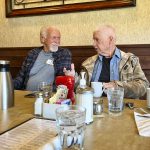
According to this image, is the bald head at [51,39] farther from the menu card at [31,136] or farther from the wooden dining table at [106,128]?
the menu card at [31,136]

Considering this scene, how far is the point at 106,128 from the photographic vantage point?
100 centimetres

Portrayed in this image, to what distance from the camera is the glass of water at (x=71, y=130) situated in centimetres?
80

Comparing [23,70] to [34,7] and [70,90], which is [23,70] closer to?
[34,7]

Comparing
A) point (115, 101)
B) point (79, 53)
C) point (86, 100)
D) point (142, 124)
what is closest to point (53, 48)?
point (79, 53)

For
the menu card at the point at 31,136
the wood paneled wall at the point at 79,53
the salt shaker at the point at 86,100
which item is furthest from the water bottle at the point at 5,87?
the wood paneled wall at the point at 79,53

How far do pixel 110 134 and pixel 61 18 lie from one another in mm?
1968

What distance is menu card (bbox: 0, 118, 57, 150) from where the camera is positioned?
0.79 metres

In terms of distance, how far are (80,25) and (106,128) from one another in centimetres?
178

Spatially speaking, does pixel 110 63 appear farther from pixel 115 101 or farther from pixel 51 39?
pixel 115 101

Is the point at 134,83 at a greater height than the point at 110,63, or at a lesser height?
lesser

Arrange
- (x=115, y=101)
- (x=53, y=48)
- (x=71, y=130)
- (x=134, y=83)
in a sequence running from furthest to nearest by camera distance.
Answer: (x=53, y=48), (x=134, y=83), (x=115, y=101), (x=71, y=130)

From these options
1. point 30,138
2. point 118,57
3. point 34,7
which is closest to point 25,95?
point 30,138

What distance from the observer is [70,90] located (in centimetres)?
122

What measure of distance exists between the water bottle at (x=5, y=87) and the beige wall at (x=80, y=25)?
1428 millimetres
